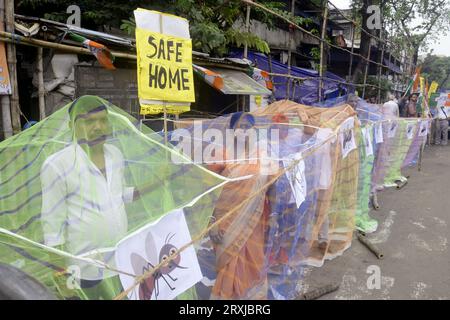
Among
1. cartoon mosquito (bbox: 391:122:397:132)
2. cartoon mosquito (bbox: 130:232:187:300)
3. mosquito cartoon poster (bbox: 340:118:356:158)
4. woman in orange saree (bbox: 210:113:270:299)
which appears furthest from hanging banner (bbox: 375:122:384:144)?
cartoon mosquito (bbox: 130:232:187:300)

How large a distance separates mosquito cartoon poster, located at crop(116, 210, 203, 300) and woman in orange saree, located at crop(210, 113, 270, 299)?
1.40 feet

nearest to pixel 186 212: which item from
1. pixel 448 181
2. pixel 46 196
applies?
pixel 46 196

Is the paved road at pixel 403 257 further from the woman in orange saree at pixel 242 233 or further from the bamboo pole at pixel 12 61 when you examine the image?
the bamboo pole at pixel 12 61

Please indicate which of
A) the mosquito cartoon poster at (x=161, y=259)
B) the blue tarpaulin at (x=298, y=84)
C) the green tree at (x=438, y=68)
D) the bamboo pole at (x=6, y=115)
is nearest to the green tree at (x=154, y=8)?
the blue tarpaulin at (x=298, y=84)

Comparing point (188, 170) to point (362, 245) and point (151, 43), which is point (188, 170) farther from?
point (362, 245)

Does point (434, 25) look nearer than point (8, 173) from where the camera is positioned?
No

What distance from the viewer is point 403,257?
4730mm

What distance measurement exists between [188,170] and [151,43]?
4.08 feet

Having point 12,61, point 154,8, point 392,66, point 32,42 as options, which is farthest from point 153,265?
point 392,66

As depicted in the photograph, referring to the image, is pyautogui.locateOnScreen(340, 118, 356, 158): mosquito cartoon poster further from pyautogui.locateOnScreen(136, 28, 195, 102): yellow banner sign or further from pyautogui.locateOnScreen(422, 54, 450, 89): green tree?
pyautogui.locateOnScreen(422, 54, 450, 89): green tree

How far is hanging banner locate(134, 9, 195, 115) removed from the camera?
3.16m

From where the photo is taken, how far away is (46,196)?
7.77ft

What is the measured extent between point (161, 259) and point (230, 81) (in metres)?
6.40

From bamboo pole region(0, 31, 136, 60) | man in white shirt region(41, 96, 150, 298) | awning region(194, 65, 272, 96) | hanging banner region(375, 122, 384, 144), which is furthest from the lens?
awning region(194, 65, 272, 96)
